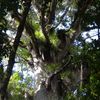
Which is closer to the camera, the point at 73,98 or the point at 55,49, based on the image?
the point at 73,98

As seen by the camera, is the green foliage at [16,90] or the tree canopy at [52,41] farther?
the green foliage at [16,90]

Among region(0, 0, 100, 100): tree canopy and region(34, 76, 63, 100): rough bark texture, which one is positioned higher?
region(0, 0, 100, 100): tree canopy

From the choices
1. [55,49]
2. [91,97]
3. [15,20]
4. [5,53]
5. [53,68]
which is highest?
[15,20]

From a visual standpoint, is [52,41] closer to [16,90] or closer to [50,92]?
[50,92]

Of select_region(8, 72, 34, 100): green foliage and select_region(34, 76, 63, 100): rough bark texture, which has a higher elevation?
select_region(8, 72, 34, 100): green foliage

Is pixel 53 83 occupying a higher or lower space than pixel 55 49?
lower

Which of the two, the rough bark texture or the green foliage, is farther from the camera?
the green foliage

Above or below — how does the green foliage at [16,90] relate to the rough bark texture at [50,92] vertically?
above

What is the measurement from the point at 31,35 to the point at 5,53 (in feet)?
8.77

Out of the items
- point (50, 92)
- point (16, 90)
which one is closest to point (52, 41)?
point (50, 92)

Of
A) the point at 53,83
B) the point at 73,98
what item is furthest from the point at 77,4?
the point at 73,98

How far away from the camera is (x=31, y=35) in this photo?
9898 millimetres

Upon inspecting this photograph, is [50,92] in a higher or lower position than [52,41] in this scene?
lower

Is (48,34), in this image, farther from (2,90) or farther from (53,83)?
(2,90)
